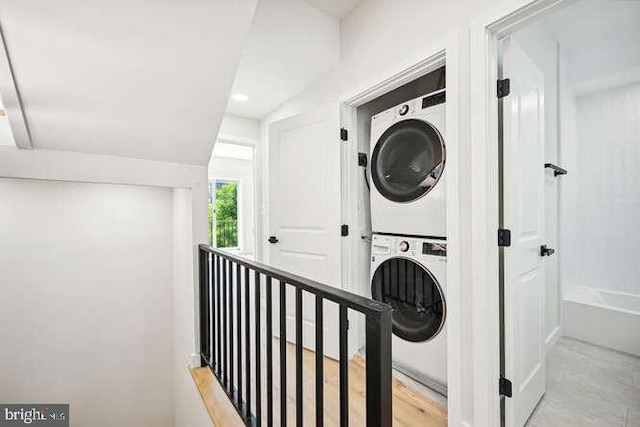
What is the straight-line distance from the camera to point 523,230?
141 cm

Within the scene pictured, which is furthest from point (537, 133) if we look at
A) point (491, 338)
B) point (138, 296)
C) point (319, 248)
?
point (138, 296)

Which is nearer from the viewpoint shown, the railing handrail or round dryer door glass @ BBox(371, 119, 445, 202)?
the railing handrail

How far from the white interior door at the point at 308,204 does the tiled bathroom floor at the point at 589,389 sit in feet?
4.35

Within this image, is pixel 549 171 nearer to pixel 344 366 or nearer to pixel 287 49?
pixel 287 49

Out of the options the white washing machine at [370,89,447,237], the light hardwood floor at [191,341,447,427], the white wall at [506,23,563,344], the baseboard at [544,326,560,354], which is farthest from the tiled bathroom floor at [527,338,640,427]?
the white washing machine at [370,89,447,237]

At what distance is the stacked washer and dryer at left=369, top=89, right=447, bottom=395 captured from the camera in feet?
5.47

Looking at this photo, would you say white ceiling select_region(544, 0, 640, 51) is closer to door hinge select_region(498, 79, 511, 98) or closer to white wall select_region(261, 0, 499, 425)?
white wall select_region(261, 0, 499, 425)

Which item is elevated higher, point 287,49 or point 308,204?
point 287,49

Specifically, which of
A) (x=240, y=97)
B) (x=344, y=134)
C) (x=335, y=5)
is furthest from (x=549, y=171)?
(x=240, y=97)

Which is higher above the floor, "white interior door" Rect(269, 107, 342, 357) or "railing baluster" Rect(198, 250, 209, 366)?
"white interior door" Rect(269, 107, 342, 357)

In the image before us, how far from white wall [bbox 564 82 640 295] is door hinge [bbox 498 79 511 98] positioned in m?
2.19

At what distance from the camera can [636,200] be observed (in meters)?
2.67

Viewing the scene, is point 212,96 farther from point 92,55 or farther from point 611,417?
point 611,417

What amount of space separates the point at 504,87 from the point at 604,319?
91.2 inches
